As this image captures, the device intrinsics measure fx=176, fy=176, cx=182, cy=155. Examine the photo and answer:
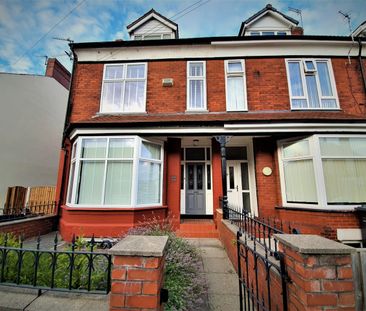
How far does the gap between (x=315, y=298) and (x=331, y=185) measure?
5732mm

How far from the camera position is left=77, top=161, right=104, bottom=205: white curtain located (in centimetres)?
616

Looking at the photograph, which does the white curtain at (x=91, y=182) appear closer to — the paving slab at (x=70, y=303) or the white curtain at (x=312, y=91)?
the paving slab at (x=70, y=303)

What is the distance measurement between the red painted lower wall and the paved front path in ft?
6.85

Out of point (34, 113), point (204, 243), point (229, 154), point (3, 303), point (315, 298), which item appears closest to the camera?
point (315, 298)

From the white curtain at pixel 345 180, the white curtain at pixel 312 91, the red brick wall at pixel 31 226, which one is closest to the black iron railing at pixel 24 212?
the red brick wall at pixel 31 226

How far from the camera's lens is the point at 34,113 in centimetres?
1103

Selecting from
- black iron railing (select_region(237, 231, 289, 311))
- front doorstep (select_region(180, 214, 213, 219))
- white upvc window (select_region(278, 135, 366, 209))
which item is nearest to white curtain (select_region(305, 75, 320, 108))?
white upvc window (select_region(278, 135, 366, 209))

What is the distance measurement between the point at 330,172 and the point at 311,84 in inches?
153

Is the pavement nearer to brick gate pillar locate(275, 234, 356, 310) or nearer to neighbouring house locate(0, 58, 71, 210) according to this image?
brick gate pillar locate(275, 234, 356, 310)

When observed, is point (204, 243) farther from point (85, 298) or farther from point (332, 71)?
point (332, 71)

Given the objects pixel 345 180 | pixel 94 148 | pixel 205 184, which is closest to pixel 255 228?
pixel 205 184

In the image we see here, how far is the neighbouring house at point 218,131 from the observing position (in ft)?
19.4

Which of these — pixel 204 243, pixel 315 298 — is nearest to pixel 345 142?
A: pixel 204 243

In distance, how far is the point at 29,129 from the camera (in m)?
10.6
